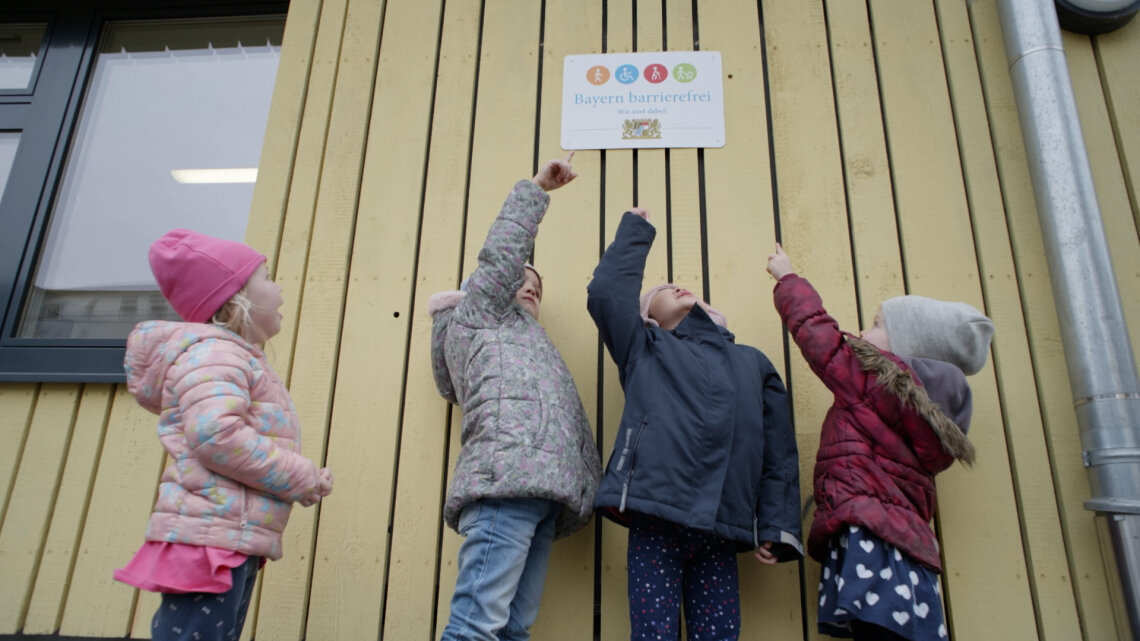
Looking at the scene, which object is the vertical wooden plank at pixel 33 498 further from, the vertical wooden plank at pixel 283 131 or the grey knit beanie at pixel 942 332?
the grey knit beanie at pixel 942 332

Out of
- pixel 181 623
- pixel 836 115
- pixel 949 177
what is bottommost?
pixel 181 623

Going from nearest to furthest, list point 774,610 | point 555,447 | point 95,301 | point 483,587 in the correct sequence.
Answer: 1. point 483,587
2. point 555,447
3. point 774,610
4. point 95,301

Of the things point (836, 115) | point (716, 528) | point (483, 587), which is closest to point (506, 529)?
point (483, 587)

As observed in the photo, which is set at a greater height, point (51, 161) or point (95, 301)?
point (51, 161)

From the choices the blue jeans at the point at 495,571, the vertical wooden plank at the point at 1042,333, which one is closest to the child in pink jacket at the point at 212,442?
the blue jeans at the point at 495,571

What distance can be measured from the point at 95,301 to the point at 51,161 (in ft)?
2.21

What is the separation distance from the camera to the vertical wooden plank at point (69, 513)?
2.48 meters

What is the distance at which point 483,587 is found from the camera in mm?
1930

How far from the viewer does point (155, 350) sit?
Result: 1.85 metres

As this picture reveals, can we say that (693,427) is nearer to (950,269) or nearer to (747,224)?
(747,224)

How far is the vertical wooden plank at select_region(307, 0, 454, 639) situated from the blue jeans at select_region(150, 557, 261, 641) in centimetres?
67

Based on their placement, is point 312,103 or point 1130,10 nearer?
point 1130,10

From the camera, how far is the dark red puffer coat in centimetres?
198

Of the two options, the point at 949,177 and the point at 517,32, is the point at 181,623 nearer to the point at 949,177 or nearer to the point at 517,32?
the point at 517,32
